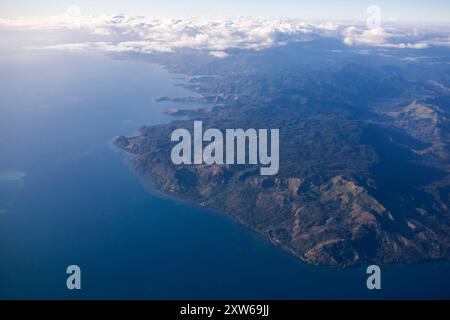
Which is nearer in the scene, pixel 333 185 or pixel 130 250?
pixel 130 250

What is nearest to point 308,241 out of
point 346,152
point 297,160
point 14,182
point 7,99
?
point 297,160

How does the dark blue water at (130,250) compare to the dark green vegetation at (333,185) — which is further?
the dark green vegetation at (333,185)

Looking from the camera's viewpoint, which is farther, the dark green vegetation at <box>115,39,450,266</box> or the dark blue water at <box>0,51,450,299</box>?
the dark green vegetation at <box>115,39,450,266</box>

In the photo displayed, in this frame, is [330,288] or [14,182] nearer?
[330,288]

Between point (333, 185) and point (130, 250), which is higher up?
point (333, 185)

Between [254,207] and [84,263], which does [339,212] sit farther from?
[84,263]

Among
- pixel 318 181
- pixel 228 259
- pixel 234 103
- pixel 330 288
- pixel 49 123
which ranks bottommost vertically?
pixel 330 288

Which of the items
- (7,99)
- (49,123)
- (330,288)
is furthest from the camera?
(7,99)

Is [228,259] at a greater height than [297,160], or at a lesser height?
lesser

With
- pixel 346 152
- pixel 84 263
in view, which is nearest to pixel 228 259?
pixel 84 263

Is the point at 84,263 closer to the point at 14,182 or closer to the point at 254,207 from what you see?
the point at 254,207

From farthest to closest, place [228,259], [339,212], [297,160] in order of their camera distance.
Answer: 1. [297,160]
2. [339,212]
3. [228,259]
